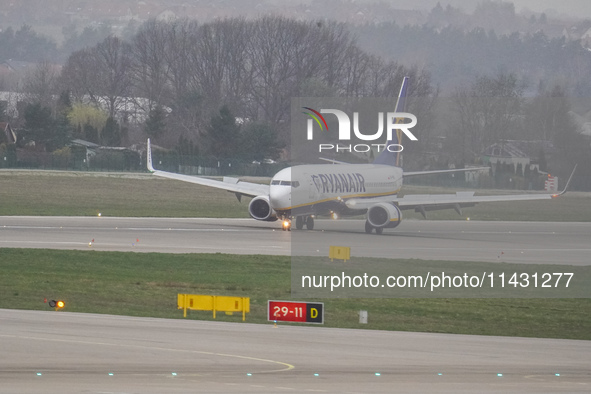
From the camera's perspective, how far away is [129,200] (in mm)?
84938

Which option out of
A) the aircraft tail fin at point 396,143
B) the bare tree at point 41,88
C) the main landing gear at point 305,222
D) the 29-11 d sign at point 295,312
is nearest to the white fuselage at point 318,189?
the main landing gear at point 305,222

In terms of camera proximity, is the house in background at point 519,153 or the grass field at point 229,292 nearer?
the grass field at point 229,292

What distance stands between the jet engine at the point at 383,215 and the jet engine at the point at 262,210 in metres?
6.21

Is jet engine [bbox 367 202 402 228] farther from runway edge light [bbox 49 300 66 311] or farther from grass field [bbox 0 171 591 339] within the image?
runway edge light [bbox 49 300 66 311]

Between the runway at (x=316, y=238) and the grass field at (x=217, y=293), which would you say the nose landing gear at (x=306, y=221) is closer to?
the runway at (x=316, y=238)

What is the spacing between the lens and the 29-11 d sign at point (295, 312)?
26.8 meters

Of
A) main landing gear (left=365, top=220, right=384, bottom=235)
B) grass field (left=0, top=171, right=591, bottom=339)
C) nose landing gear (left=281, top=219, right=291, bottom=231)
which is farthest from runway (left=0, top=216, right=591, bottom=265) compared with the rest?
grass field (left=0, top=171, right=591, bottom=339)

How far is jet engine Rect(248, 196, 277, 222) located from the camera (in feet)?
189

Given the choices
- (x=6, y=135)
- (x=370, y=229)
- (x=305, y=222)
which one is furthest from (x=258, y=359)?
(x=6, y=135)

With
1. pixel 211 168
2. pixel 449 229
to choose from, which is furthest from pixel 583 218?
pixel 211 168

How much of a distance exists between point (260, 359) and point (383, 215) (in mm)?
34136

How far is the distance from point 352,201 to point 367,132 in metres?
4.08

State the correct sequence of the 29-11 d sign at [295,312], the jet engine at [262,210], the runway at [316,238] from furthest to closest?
the jet engine at [262,210] → the runway at [316,238] → the 29-11 d sign at [295,312]

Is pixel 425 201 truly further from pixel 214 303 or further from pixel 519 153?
pixel 214 303
